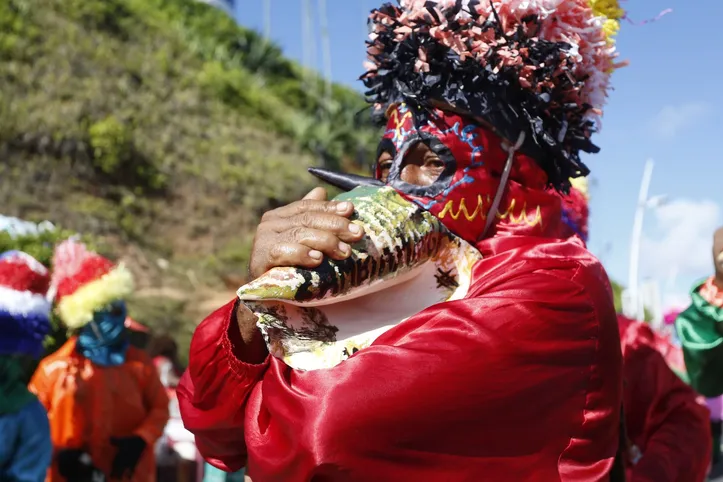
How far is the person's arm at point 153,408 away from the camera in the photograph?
578cm

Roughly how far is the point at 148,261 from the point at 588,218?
12.3 meters

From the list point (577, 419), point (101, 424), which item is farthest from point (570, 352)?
point (101, 424)

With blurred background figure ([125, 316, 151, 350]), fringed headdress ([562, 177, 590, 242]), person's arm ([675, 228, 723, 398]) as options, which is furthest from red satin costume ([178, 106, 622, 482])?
blurred background figure ([125, 316, 151, 350])

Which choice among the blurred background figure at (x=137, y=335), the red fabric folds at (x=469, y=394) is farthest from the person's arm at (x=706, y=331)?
the blurred background figure at (x=137, y=335)

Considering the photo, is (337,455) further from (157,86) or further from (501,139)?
(157,86)

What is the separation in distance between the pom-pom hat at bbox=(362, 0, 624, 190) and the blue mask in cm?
420

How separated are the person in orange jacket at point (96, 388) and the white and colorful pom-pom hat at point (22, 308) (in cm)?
93

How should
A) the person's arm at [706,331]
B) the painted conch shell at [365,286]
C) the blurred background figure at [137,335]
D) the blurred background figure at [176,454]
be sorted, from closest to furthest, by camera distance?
the painted conch shell at [365,286] → the person's arm at [706,331] → the blurred background figure at [176,454] → the blurred background figure at [137,335]

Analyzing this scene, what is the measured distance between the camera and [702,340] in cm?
241

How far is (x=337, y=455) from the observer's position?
1596 millimetres

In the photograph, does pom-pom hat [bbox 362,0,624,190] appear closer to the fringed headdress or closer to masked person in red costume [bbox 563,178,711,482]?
masked person in red costume [bbox 563,178,711,482]

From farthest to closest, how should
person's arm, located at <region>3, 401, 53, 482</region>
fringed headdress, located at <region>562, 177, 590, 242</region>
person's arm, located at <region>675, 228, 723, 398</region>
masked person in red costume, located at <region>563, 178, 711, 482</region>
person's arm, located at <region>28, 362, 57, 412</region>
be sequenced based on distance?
person's arm, located at <region>28, 362, 57, 412</region> < person's arm, located at <region>3, 401, 53, 482</region> < fringed headdress, located at <region>562, 177, 590, 242</region> < masked person in red costume, located at <region>563, 178, 711, 482</region> < person's arm, located at <region>675, 228, 723, 398</region>

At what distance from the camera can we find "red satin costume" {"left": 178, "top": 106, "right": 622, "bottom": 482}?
1.62 meters

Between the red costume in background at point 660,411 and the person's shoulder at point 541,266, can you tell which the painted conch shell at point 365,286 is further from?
the red costume in background at point 660,411
